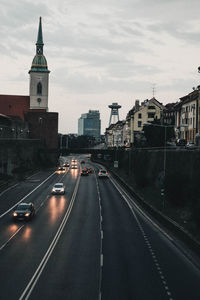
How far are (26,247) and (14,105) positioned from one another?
13680cm

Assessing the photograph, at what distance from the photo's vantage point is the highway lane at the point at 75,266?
60.2 feet

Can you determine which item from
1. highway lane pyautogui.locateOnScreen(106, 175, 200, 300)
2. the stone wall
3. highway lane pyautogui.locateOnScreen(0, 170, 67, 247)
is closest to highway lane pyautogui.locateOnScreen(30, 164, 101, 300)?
highway lane pyautogui.locateOnScreen(106, 175, 200, 300)

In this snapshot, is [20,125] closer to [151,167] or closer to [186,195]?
[151,167]

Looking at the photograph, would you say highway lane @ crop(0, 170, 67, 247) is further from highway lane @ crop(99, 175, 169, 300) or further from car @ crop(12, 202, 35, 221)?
highway lane @ crop(99, 175, 169, 300)

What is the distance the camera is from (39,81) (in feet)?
526

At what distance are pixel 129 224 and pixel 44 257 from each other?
13684 mm

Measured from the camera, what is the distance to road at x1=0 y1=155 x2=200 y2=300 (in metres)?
18.9

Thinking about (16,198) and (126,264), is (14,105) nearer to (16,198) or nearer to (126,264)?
(16,198)

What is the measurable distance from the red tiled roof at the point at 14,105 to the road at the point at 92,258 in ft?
380

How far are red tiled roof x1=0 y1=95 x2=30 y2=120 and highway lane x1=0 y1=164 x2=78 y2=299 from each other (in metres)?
112

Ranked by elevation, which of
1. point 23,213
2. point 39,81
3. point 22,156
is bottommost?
point 23,213

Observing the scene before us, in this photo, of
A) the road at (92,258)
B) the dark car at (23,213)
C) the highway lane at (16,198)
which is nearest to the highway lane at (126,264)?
the road at (92,258)

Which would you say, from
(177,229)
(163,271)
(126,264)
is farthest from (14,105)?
(163,271)

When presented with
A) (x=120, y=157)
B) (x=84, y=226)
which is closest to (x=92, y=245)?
(x=84, y=226)
